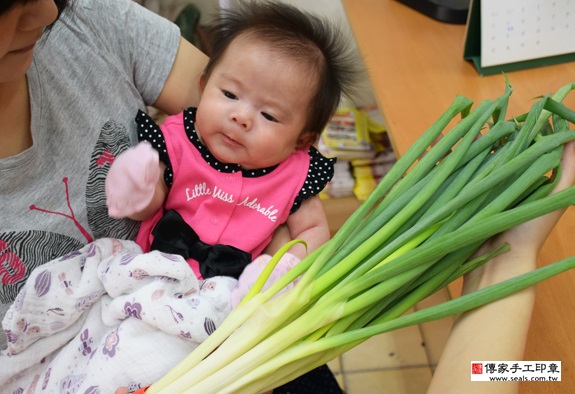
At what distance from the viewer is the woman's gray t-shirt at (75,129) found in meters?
1.01

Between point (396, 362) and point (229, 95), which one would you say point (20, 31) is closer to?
point (229, 95)

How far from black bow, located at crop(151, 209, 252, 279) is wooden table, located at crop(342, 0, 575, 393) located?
509mm

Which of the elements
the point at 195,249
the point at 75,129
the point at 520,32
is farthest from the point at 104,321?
the point at 520,32

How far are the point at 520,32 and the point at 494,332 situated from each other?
1.05m

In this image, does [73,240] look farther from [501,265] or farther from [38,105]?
[501,265]

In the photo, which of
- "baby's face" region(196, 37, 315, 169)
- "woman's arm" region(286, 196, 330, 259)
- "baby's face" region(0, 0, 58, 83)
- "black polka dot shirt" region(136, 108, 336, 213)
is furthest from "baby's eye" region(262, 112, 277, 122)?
"baby's face" region(0, 0, 58, 83)

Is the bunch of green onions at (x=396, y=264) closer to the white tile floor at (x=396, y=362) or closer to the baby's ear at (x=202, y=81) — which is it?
the baby's ear at (x=202, y=81)

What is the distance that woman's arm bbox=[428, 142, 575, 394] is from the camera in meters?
0.87

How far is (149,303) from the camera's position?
100 centimetres

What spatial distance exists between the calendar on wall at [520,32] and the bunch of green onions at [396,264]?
69cm

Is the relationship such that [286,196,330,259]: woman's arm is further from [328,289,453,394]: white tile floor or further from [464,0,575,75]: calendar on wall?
[328,289,453,394]: white tile floor

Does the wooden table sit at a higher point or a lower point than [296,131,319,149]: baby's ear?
higher

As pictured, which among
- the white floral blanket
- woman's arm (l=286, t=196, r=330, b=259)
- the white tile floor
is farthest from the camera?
the white tile floor

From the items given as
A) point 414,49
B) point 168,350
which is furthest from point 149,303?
point 414,49
